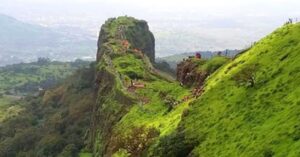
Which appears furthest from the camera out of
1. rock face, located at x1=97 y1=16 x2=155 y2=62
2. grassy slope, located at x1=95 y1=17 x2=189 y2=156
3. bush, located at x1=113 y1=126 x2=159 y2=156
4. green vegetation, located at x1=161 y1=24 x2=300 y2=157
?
rock face, located at x1=97 y1=16 x2=155 y2=62

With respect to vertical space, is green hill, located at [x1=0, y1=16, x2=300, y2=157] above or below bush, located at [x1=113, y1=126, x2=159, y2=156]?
above

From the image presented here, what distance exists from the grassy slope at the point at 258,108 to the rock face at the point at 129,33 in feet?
222

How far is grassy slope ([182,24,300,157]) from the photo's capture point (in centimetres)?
2742

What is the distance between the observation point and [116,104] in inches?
2383

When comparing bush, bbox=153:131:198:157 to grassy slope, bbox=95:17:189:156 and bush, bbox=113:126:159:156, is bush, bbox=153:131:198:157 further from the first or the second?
bush, bbox=113:126:159:156

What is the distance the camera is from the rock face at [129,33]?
113 meters

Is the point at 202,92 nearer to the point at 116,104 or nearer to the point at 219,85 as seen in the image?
the point at 219,85

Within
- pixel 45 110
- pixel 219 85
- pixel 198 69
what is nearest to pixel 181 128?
pixel 219 85

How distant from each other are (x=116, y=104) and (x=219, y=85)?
22311mm

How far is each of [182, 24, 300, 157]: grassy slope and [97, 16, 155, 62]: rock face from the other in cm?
6779

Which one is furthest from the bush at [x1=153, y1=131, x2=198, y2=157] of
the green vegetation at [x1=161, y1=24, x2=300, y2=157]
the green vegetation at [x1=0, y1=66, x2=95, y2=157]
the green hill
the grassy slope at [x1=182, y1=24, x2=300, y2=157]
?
the green vegetation at [x1=0, y1=66, x2=95, y2=157]

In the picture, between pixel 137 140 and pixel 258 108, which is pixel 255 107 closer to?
pixel 258 108

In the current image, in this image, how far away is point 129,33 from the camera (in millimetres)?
121812

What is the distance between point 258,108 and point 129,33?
90.6 m
